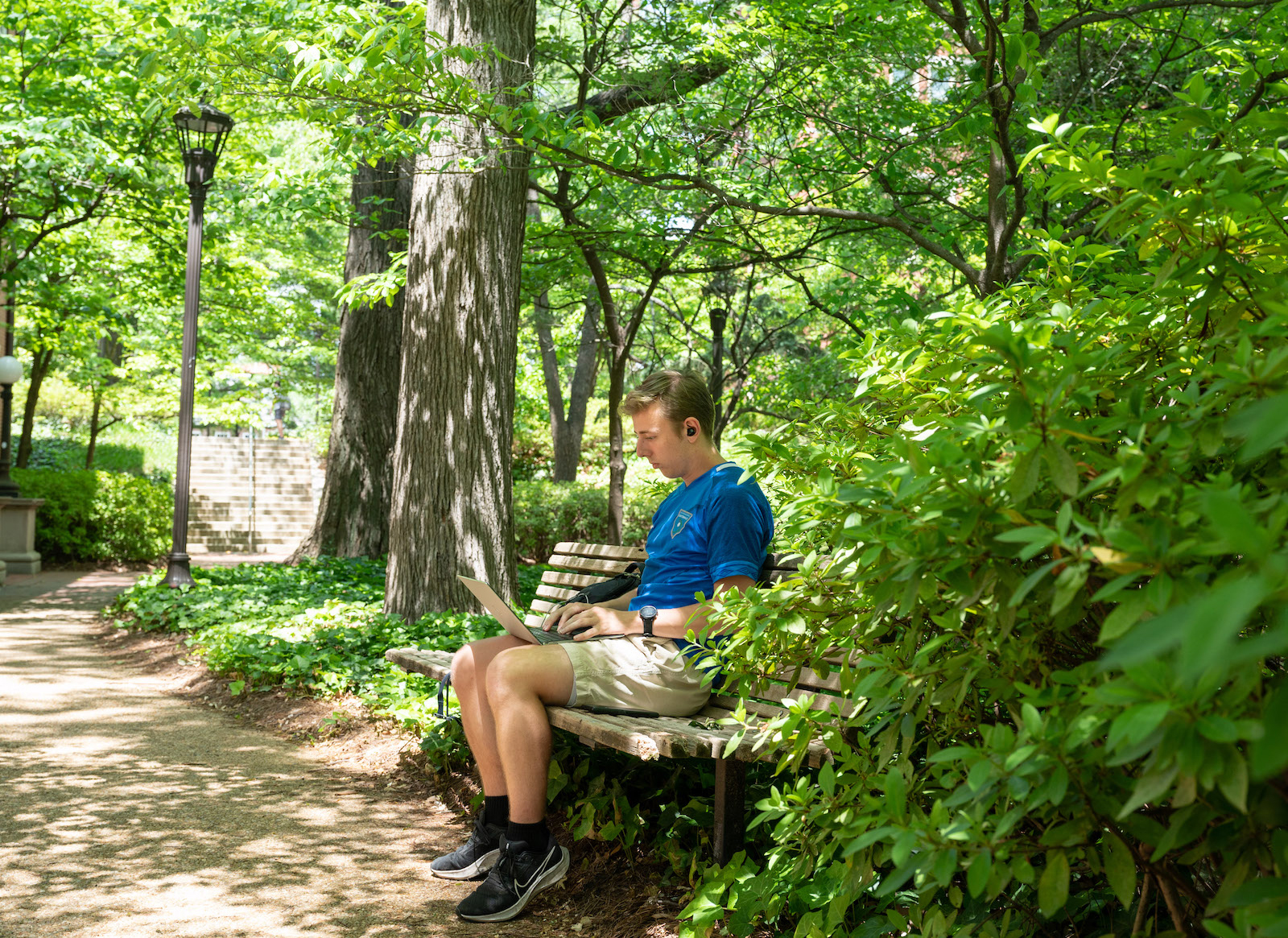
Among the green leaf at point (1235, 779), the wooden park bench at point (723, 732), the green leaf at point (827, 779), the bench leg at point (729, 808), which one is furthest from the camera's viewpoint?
the bench leg at point (729, 808)

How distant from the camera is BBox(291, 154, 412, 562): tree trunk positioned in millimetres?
10977

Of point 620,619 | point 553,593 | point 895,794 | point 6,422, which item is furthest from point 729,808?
point 6,422

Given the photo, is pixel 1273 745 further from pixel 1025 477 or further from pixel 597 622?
pixel 597 622

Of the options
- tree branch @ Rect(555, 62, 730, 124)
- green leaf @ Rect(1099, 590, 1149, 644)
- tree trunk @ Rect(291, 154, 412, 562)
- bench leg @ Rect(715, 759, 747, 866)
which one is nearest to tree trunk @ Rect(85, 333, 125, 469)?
tree trunk @ Rect(291, 154, 412, 562)

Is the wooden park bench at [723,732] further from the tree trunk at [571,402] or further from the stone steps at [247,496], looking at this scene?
the tree trunk at [571,402]

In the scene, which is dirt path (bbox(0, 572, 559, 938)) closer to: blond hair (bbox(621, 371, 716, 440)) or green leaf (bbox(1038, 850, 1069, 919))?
blond hair (bbox(621, 371, 716, 440))

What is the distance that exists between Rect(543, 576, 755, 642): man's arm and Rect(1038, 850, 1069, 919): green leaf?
5.08 feet

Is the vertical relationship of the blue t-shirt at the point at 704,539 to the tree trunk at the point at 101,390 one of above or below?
below

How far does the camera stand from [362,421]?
1115 cm

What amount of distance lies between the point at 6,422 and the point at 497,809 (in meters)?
13.2

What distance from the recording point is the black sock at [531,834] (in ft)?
10.6

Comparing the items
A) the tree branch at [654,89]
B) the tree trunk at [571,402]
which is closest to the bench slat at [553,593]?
the tree branch at [654,89]

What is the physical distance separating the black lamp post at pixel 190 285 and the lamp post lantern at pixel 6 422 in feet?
14.8

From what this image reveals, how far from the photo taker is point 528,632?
11.5 feet
